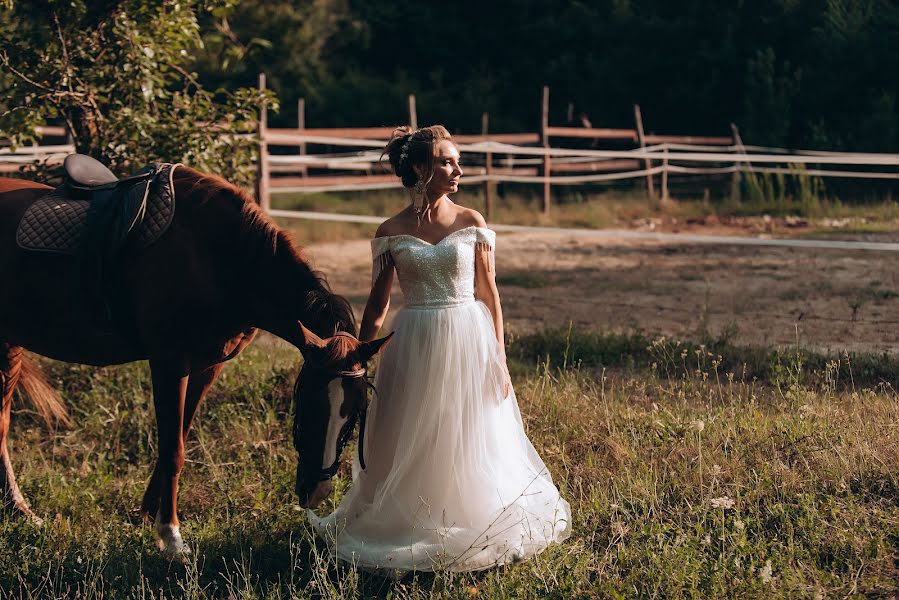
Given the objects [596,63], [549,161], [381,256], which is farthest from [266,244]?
[596,63]

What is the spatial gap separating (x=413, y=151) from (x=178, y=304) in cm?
119

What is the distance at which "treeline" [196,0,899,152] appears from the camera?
54.6 feet

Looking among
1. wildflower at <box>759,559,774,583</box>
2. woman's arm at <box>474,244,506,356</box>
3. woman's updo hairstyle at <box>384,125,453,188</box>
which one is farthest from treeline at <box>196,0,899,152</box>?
wildflower at <box>759,559,774,583</box>

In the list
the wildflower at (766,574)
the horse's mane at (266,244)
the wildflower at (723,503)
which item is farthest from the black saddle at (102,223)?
the wildflower at (766,574)

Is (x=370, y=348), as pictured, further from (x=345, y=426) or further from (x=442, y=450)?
(x=442, y=450)

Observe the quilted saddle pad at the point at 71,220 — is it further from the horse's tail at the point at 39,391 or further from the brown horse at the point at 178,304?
the horse's tail at the point at 39,391

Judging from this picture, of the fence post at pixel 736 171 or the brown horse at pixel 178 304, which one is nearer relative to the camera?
the brown horse at pixel 178 304

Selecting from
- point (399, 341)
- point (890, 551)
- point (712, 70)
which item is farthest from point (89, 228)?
point (712, 70)

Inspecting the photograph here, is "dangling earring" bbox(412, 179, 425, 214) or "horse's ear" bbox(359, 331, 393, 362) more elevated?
"dangling earring" bbox(412, 179, 425, 214)

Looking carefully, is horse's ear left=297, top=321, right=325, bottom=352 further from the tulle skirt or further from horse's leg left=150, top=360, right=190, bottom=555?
horse's leg left=150, top=360, right=190, bottom=555

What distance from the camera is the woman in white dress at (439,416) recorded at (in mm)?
3395

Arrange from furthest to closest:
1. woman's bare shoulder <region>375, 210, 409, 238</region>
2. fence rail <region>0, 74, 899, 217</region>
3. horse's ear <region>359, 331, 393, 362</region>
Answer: fence rail <region>0, 74, 899, 217</region> → woman's bare shoulder <region>375, 210, 409, 238</region> → horse's ear <region>359, 331, 393, 362</region>

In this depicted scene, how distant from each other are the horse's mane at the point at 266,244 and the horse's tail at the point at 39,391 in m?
1.48

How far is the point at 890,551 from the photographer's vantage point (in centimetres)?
332
